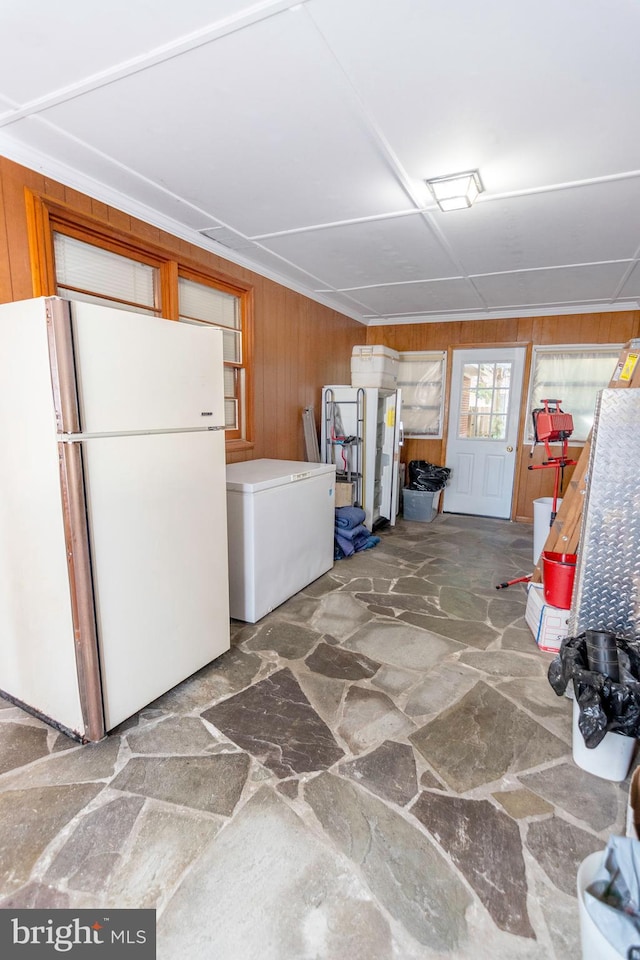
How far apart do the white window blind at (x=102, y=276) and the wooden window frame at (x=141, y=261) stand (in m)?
0.04

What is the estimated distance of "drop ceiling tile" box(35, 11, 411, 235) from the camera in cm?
161

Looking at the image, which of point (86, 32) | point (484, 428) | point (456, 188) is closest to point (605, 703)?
point (456, 188)

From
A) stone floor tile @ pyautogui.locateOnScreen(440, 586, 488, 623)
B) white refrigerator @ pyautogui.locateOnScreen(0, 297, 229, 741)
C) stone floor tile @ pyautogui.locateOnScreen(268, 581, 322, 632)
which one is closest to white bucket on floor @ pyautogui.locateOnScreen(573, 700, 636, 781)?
stone floor tile @ pyautogui.locateOnScreen(440, 586, 488, 623)

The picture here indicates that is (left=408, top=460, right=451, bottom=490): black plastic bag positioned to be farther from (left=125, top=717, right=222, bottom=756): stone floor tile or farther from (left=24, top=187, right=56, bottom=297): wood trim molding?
(left=24, top=187, right=56, bottom=297): wood trim molding

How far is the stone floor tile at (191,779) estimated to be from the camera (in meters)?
1.72

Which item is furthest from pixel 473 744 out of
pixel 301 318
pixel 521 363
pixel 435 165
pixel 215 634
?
pixel 521 363

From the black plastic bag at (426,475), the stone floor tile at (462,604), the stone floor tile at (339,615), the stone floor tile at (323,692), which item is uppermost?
the black plastic bag at (426,475)

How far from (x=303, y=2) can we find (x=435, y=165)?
44.0 inches

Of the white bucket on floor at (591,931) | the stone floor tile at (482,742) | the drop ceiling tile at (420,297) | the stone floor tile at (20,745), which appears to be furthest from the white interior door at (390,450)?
the white bucket on floor at (591,931)

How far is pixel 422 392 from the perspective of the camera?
20.7ft

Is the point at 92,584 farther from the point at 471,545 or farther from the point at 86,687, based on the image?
the point at 471,545

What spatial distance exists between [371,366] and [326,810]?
14.1 feet

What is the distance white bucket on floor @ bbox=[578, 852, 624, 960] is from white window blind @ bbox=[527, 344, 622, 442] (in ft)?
16.6

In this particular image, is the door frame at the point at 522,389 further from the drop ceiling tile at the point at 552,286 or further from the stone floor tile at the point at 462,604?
the stone floor tile at the point at 462,604
